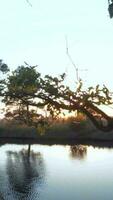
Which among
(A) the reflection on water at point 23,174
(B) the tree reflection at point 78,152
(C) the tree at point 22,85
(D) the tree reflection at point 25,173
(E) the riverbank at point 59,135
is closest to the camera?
(C) the tree at point 22,85

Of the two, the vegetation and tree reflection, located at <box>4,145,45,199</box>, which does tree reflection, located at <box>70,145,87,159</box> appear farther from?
the vegetation

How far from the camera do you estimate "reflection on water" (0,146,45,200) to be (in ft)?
134

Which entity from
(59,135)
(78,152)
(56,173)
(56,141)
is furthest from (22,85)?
(59,135)

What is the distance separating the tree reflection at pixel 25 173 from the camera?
41.5 m

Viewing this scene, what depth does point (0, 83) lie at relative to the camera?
19.5 ft

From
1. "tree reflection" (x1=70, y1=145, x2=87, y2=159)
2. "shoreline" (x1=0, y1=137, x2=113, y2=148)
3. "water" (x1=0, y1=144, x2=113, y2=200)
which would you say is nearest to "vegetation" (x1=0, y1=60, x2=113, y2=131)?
"water" (x1=0, y1=144, x2=113, y2=200)

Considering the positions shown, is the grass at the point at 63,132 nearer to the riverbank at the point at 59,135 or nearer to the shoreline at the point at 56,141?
the riverbank at the point at 59,135

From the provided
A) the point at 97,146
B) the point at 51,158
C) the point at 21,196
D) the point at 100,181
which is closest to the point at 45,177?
the point at 100,181

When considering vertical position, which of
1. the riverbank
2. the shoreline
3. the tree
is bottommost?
the tree

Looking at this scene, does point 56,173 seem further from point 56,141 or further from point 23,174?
point 56,141

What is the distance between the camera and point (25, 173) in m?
53.3

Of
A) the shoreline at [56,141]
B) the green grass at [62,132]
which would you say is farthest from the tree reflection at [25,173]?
the green grass at [62,132]

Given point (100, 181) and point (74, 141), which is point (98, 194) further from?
point (74, 141)

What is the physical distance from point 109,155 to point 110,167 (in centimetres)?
1362
